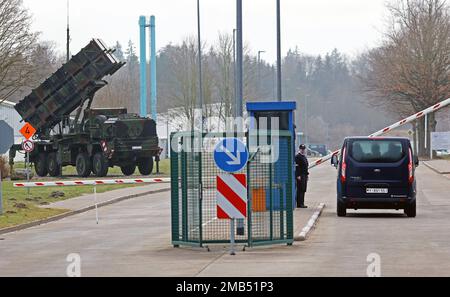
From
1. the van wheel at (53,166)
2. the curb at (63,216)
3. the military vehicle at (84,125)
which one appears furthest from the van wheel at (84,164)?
the curb at (63,216)

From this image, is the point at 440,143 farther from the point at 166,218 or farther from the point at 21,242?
the point at 21,242

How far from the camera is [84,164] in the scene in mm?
53094

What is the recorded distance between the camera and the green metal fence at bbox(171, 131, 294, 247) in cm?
1802

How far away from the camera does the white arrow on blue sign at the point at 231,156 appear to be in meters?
16.9

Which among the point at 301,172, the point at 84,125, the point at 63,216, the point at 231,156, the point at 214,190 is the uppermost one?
the point at 84,125

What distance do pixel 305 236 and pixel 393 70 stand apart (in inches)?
2229

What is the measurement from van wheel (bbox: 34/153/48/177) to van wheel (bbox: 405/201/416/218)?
31.8 meters

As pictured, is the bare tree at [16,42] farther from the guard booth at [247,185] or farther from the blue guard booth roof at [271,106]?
the guard booth at [247,185]

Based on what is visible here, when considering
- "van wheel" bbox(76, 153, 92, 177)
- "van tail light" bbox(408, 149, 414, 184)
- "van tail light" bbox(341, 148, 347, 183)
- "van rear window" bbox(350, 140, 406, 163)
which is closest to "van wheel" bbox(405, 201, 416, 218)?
"van tail light" bbox(408, 149, 414, 184)

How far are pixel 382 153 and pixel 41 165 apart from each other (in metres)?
31.9

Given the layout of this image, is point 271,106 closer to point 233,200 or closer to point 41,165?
point 233,200

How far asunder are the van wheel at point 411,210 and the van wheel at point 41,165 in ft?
104

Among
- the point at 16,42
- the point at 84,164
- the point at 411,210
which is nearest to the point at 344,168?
the point at 411,210
